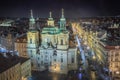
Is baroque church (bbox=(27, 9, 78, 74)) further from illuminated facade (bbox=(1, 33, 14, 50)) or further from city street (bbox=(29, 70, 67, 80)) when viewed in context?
illuminated facade (bbox=(1, 33, 14, 50))

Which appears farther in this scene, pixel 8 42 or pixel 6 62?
pixel 8 42

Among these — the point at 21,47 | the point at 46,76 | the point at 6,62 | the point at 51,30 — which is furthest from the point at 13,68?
the point at 21,47

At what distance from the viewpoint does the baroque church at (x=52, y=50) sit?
50.9 metres

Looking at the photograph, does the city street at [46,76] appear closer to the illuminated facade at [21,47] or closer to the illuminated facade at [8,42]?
the illuminated facade at [21,47]

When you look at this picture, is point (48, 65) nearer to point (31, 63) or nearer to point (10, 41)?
point (31, 63)

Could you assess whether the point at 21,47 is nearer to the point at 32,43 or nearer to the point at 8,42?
the point at 32,43

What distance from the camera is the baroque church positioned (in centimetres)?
5094

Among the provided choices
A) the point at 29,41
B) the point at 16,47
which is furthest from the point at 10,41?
the point at 29,41

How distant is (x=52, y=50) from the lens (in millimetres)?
52500

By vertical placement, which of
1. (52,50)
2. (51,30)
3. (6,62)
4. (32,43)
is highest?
(51,30)

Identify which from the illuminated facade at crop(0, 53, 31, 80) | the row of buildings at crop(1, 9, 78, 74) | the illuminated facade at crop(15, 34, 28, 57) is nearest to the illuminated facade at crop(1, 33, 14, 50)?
the illuminated facade at crop(15, 34, 28, 57)

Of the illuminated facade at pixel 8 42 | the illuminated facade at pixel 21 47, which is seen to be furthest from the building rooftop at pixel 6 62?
the illuminated facade at pixel 8 42

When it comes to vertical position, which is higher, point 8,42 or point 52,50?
point 8,42

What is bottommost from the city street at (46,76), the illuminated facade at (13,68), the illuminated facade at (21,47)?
the city street at (46,76)
